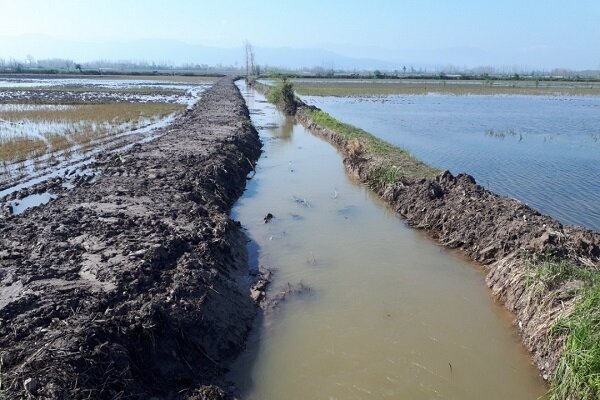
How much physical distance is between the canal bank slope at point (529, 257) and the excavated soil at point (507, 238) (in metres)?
0.02

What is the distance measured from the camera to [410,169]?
15820mm

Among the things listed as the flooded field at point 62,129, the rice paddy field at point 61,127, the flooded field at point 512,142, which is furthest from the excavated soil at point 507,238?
the rice paddy field at point 61,127

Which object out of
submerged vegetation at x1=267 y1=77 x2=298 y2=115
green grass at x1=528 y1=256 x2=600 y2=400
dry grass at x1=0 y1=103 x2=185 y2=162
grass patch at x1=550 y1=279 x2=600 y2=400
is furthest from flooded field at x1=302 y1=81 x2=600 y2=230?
dry grass at x1=0 y1=103 x2=185 y2=162

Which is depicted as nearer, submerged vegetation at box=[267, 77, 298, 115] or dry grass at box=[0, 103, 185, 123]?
dry grass at box=[0, 103, 185, 123]

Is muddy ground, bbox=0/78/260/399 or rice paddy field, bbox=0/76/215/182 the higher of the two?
muddy ground, bbox=0/78/260/399

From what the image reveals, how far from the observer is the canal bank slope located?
577cm

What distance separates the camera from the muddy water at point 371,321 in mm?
6449

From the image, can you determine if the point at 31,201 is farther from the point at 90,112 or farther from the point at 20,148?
the point at 90,112

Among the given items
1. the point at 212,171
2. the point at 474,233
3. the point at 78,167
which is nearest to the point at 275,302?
the point at 474,233

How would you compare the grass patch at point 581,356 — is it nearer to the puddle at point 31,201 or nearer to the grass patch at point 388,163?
the grass patch at point 388,163

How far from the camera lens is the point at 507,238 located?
9.73 meters

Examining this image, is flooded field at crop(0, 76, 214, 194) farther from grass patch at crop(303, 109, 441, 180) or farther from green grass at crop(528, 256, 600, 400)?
green grass at crop(528, 256, 600, 400)

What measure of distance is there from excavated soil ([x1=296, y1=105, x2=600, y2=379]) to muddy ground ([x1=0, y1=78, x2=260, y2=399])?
14.8ft

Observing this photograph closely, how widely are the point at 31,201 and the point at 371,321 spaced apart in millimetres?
10499
